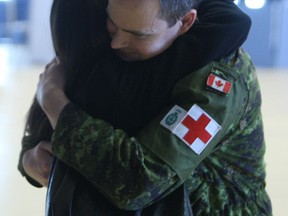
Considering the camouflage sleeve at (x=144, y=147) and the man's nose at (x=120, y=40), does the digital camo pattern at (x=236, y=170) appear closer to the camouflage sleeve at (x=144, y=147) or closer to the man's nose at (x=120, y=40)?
the camouflage sleeve at (x=144, y=147)

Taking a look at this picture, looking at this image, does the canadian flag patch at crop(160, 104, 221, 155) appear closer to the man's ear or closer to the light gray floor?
the man's ear

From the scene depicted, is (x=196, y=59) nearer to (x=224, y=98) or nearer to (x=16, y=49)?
(x=224, y=98)

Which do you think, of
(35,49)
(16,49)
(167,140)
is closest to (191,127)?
(167,140)

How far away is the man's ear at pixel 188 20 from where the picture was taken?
856 mm

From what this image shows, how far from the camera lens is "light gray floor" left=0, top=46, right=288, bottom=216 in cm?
243

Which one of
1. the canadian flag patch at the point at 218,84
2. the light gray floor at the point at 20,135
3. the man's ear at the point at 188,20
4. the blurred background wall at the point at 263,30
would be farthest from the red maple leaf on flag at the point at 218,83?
the blurred background wall at the point at 263,30

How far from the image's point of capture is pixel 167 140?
0.82 metres

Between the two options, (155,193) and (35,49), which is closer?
(155,193)

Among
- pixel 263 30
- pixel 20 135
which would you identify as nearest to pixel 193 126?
pixel 20 135

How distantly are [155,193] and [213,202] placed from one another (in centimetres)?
18

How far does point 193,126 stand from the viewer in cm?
83

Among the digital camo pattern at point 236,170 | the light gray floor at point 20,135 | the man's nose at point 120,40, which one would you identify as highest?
the man's nose at point 120,40

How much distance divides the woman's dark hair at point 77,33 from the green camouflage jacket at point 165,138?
0.12 m

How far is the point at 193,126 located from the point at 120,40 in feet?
0.66
